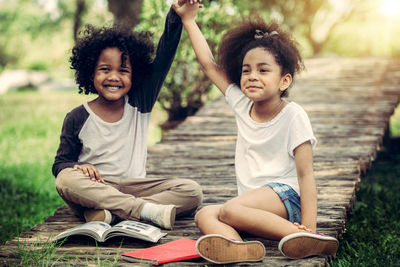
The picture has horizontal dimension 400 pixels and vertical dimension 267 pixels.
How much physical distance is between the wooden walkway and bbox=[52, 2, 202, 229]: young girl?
210mm

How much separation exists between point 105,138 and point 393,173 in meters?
3.99

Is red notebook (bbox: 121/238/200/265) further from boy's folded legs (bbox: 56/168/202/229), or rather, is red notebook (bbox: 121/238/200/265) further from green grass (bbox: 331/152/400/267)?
green grass (bbox: 331/152/400/267)

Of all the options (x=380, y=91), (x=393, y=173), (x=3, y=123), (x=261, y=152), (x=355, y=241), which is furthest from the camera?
(x=3, y=123)

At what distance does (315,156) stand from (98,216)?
88.6 inches

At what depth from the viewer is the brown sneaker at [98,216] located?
310 centimetres

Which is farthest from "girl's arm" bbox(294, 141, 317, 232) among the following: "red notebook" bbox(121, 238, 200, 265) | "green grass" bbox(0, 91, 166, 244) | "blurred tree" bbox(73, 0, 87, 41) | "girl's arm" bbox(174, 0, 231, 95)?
"blurred tree" bbox(73, 0, 87, 41)

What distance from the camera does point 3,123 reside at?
10.1m

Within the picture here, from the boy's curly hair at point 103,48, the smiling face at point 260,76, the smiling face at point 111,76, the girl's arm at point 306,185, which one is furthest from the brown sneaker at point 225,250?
the boy's curly hair at point 103,48

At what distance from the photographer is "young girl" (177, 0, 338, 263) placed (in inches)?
101

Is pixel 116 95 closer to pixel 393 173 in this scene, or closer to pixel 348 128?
pixel 348 128

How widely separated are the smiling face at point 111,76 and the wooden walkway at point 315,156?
864 mm

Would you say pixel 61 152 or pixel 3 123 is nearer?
pixel 61 152

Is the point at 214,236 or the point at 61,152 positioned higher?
the point at 61,152

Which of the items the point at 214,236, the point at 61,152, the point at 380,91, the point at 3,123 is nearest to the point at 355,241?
the point at 214,236
